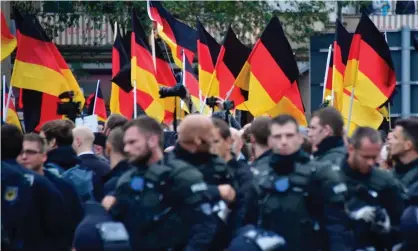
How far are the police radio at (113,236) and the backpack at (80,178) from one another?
2159 mm

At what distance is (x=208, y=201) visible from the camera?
1050cm

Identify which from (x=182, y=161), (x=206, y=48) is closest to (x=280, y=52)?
(x=206, y=48)

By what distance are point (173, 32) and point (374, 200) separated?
33.2 ft

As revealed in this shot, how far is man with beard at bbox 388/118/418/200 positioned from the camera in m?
11.6

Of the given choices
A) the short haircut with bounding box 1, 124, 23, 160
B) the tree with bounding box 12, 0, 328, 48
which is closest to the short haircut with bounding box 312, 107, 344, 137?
the short haircut with bounding box 1, 124, 23, 160

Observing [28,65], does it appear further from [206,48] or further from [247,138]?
[247,138]

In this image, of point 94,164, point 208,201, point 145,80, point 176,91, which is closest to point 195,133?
point 208,201

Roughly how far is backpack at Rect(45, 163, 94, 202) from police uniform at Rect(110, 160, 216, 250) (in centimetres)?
190

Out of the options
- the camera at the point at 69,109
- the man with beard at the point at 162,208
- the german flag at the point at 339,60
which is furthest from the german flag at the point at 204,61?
the man with beard at the point at 162,208

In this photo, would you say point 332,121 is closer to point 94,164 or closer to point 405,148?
point 405,148

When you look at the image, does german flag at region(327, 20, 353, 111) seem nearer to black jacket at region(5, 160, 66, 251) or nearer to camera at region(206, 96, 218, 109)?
camera at region(206, 96, 218, 109)

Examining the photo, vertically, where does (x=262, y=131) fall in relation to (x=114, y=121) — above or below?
above

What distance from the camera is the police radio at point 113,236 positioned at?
10.0 meters

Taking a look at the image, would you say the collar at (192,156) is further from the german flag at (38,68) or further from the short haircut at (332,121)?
the german flag at (38,68)
